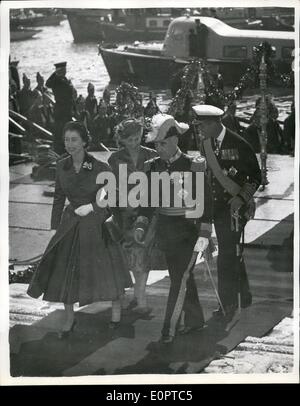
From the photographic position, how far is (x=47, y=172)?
7352 millimetres

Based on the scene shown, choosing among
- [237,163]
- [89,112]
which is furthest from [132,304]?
[89,112]

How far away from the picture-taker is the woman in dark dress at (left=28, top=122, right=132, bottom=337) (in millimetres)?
6227

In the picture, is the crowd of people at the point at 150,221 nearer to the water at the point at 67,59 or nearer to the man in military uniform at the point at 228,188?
the man in military uniform at the point at 228,188

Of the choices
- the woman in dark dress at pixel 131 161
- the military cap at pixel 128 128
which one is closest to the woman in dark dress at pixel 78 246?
the woman in dark dress at pixel 131 161

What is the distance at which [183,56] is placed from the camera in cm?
743

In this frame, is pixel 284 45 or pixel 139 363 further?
pixel 284 45

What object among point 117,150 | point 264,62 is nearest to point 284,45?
point 264,62

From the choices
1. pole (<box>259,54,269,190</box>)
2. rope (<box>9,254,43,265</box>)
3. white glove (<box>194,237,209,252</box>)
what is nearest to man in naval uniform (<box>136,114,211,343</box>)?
white glove (<box>194,237,209,252</box>)

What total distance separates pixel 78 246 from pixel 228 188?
101 centimetres

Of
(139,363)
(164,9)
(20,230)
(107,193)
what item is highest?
(164,9)

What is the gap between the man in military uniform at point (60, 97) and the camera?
673 cm

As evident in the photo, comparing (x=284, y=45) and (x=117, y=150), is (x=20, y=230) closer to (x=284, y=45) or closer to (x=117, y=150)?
(x=117, y=150)

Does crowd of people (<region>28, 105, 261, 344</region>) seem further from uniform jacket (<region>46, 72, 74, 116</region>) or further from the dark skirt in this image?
uniform jacket (<region>46, 72, 74, 116</region>)

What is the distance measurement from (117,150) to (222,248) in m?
0.92
